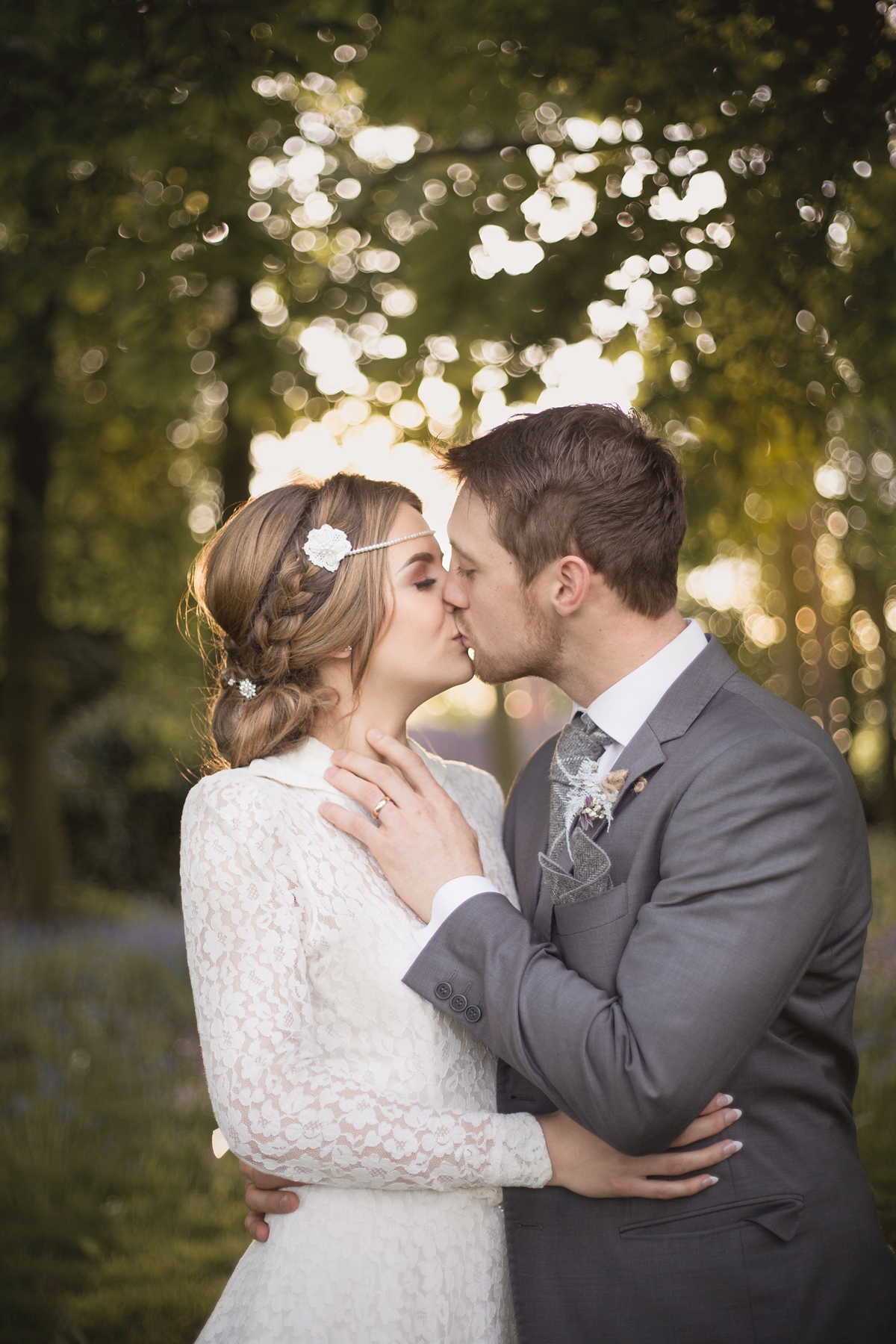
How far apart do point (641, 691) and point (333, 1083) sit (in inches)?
43.4

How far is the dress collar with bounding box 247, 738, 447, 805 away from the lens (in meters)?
2.52

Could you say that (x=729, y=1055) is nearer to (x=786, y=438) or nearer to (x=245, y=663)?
(x=245, y=663)

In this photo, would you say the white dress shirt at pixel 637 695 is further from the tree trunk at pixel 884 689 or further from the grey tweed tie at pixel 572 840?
the tree trunk at pixel 884 689

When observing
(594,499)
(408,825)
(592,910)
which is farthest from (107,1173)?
(594,499)

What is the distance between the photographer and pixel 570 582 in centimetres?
247

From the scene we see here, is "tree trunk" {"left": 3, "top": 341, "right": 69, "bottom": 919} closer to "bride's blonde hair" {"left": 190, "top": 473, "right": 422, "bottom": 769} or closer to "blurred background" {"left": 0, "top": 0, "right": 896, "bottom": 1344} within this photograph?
"blurred background" {"left": 0, "top": 0, "right": 896, "bottom": 1344}

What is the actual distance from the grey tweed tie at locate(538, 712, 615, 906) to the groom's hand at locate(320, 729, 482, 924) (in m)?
0.18

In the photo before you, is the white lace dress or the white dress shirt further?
the white dress shirt

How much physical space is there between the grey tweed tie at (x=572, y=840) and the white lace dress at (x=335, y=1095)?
1.25 ft

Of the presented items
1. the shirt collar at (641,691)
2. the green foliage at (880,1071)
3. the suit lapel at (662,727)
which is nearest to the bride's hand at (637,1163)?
the suit lapel at (662,727)

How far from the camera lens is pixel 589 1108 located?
6.25 ft

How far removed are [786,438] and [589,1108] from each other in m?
3.18

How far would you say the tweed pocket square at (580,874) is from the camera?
2.18 meters

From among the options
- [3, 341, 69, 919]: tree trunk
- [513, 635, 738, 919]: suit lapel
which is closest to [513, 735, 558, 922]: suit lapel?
[513, 635, 738, 919]: suit lapel
